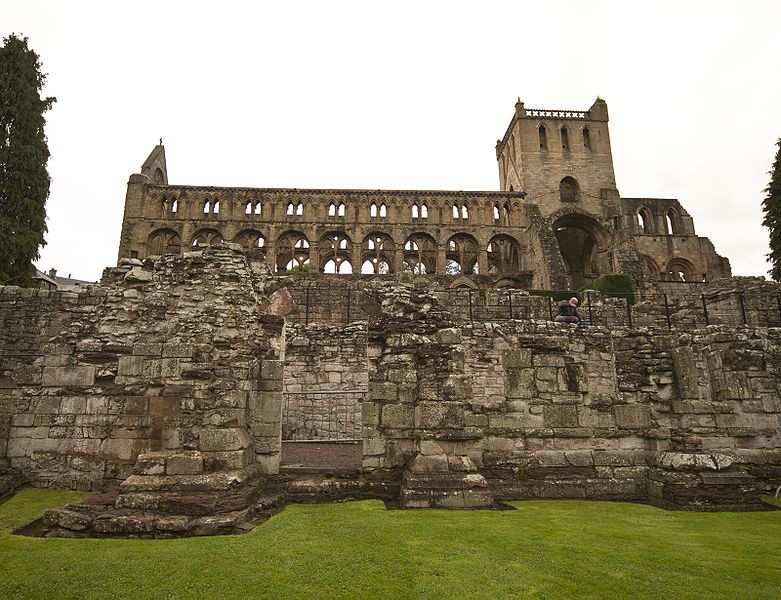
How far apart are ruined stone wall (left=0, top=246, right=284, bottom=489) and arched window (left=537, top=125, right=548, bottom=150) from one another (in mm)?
41663

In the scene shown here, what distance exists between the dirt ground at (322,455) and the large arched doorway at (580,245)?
31432 millimetres

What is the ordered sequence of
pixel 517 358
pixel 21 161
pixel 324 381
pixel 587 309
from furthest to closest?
pixel 21 161 < pixel 587 309 < pixel 324 381 < pixel 517 358

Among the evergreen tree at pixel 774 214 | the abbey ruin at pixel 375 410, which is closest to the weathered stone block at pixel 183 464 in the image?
the abbey ruin at pixel 375 410

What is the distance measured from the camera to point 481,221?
131 ft

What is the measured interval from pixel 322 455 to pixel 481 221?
33.2 meters

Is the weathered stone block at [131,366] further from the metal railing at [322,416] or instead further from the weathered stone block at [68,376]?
the metal railing at [322,416]

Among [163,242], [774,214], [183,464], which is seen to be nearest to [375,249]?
[163,242]

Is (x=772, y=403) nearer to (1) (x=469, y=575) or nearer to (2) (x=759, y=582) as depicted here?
(2) (x=759, y=582)

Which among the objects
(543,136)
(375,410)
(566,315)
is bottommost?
(375,410)

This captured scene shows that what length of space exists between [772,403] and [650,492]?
2.94m

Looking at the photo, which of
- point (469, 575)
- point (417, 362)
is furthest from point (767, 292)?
point (469, 575)

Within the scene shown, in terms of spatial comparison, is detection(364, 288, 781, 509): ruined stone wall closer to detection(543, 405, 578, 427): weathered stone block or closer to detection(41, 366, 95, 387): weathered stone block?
detection(543, 405, 578, 427): weathered stone block

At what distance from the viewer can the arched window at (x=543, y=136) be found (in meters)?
42.7

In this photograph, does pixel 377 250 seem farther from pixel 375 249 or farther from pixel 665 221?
pixel 665 221
